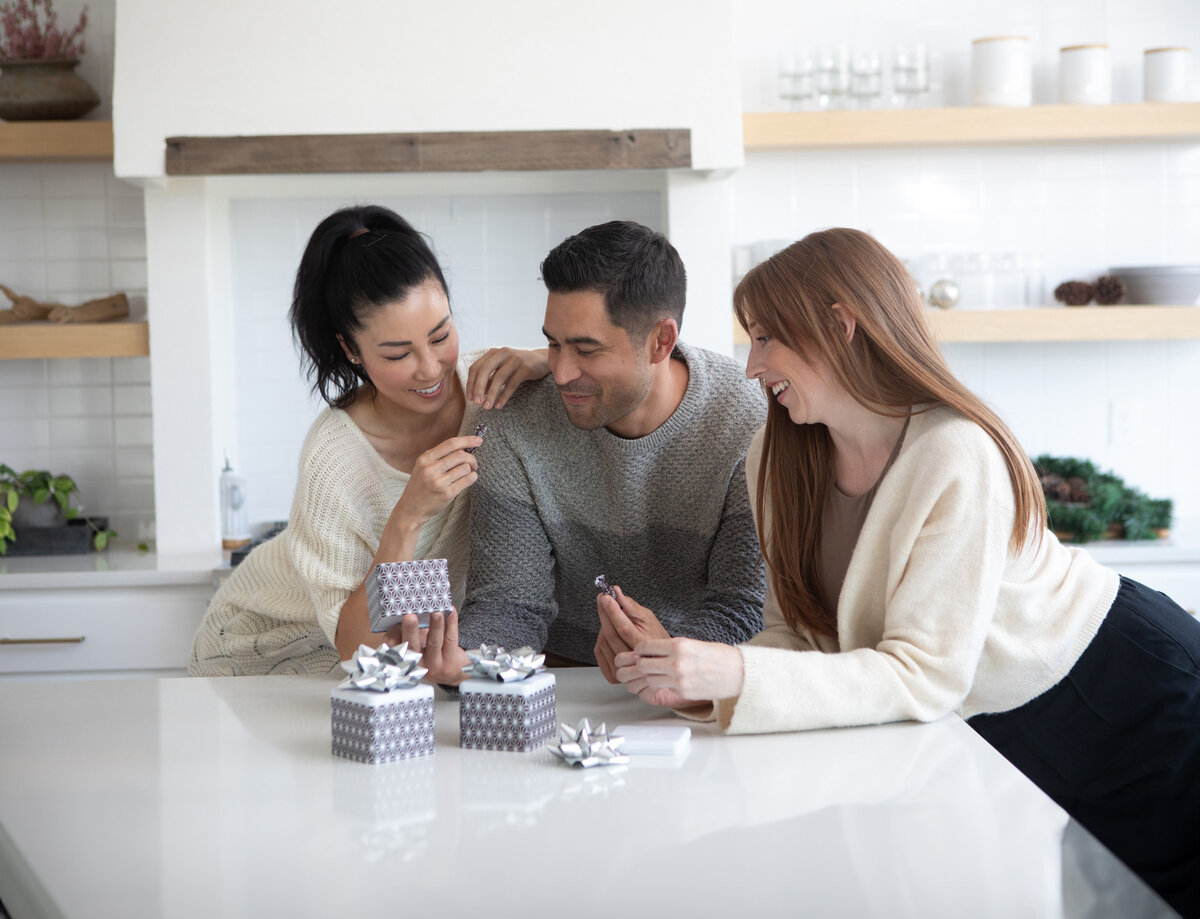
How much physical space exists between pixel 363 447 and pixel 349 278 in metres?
0.28

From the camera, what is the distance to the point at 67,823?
111 centimetres

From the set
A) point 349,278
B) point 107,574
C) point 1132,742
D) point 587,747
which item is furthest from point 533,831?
point 107,574

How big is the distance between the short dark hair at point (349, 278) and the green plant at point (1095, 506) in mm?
1982

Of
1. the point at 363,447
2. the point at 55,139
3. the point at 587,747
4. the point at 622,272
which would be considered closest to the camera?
the point at 587,747

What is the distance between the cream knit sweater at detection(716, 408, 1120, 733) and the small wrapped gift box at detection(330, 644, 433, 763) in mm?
343

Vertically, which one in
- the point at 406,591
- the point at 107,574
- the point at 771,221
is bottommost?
the point at 107,574

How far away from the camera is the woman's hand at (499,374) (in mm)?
1896

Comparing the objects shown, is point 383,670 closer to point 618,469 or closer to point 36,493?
point 618,469

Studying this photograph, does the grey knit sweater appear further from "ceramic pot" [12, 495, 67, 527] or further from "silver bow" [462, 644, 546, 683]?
"ceramic pot" [12, 495, 67, 527]

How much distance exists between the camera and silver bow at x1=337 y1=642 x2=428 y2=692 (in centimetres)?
125

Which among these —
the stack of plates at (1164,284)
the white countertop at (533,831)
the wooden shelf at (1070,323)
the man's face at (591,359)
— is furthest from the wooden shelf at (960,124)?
the white countertop at (533,831)

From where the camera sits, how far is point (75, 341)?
321 cm

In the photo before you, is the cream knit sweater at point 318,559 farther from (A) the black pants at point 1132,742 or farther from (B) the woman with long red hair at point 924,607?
(A) the black pants at point 1132,742

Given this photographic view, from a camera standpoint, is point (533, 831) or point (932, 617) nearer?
point (533, 831)
